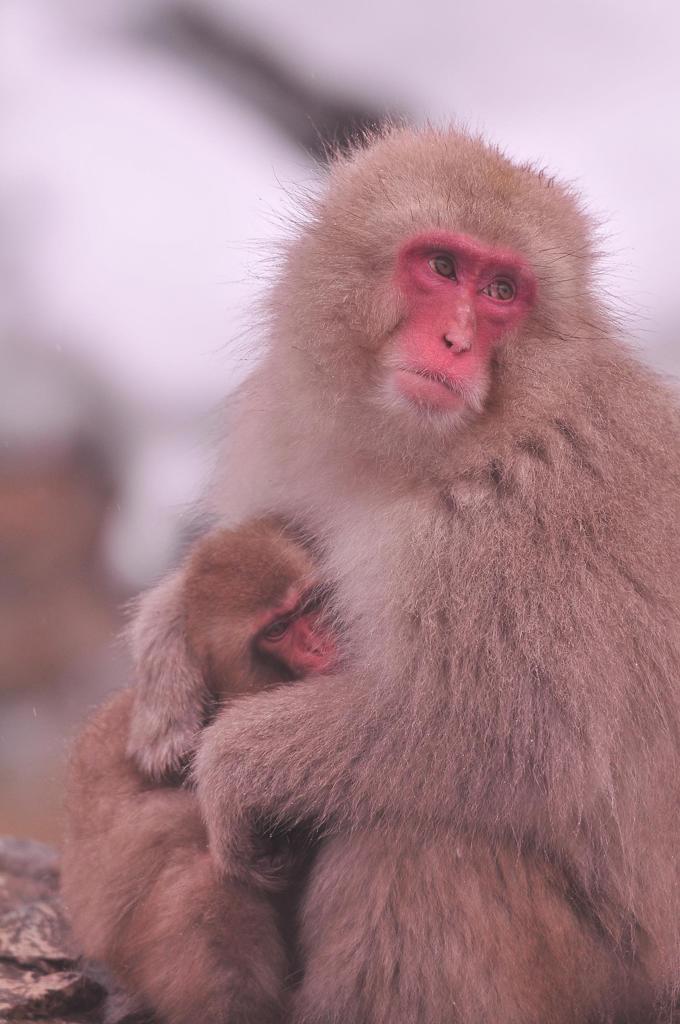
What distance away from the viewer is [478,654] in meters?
2.61

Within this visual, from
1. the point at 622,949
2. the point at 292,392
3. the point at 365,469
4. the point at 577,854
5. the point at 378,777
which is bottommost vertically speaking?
the point at 622,949

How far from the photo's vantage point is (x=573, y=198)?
329 centimetres

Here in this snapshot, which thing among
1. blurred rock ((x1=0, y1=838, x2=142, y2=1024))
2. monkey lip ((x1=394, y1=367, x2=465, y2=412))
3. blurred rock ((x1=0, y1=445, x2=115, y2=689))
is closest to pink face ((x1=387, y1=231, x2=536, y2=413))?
monkey lip ((x1=394, y1=367, x2=465, y2=412))

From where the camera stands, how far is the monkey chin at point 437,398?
273 centimetres

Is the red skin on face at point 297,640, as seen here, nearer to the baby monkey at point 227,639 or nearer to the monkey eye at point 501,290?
the baby monkey at point 227,639

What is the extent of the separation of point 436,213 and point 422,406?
1.77 feet

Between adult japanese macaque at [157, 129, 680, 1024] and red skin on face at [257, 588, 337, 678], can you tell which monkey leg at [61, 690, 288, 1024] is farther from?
red skin on face at [257, 588, 337, 678]

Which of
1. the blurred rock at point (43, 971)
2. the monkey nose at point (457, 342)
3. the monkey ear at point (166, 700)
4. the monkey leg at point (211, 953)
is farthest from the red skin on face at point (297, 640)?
the blurred rock at point (43, 971)

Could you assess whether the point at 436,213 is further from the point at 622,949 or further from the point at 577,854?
the point at 622,949

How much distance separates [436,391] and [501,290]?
1.16ft

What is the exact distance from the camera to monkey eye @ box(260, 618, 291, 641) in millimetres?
3045

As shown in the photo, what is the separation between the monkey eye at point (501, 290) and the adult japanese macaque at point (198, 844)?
0.83 m

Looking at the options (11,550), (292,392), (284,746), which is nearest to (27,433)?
(11,550)

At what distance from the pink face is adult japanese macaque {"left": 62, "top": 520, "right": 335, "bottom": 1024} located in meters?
0.64
